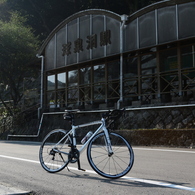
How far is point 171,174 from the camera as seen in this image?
555 cm

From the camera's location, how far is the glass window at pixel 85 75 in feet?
67.2

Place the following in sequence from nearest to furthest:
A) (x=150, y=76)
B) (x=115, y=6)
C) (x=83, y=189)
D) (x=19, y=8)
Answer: (x=83, y=189), (x=150, y=76), (x=115, y=6), (x=19, y=8)

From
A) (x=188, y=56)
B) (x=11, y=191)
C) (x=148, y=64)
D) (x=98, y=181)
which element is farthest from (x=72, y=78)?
(x=11, y=191)

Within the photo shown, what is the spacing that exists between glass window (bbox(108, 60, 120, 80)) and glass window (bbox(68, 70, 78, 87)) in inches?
121

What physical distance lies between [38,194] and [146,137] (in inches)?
329

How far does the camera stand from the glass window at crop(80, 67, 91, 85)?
20.5 metres

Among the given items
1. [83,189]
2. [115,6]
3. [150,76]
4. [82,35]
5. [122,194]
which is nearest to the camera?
[122,194]

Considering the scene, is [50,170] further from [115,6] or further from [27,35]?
[115,6]

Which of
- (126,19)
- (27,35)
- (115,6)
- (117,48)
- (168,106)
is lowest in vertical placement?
(168,106)

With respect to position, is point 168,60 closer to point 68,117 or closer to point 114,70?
point 114,70

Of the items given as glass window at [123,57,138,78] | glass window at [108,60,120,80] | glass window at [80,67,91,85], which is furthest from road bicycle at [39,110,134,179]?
glass window at [80,67,91,85]

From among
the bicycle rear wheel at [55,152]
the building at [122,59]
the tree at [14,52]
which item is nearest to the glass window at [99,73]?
the building at [122,59]

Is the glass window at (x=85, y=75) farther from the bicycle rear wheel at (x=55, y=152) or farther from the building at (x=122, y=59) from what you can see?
the bicycle rear wheel at (x=55, y=152)

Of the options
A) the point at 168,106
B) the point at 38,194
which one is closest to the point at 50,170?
the point at 38,194
